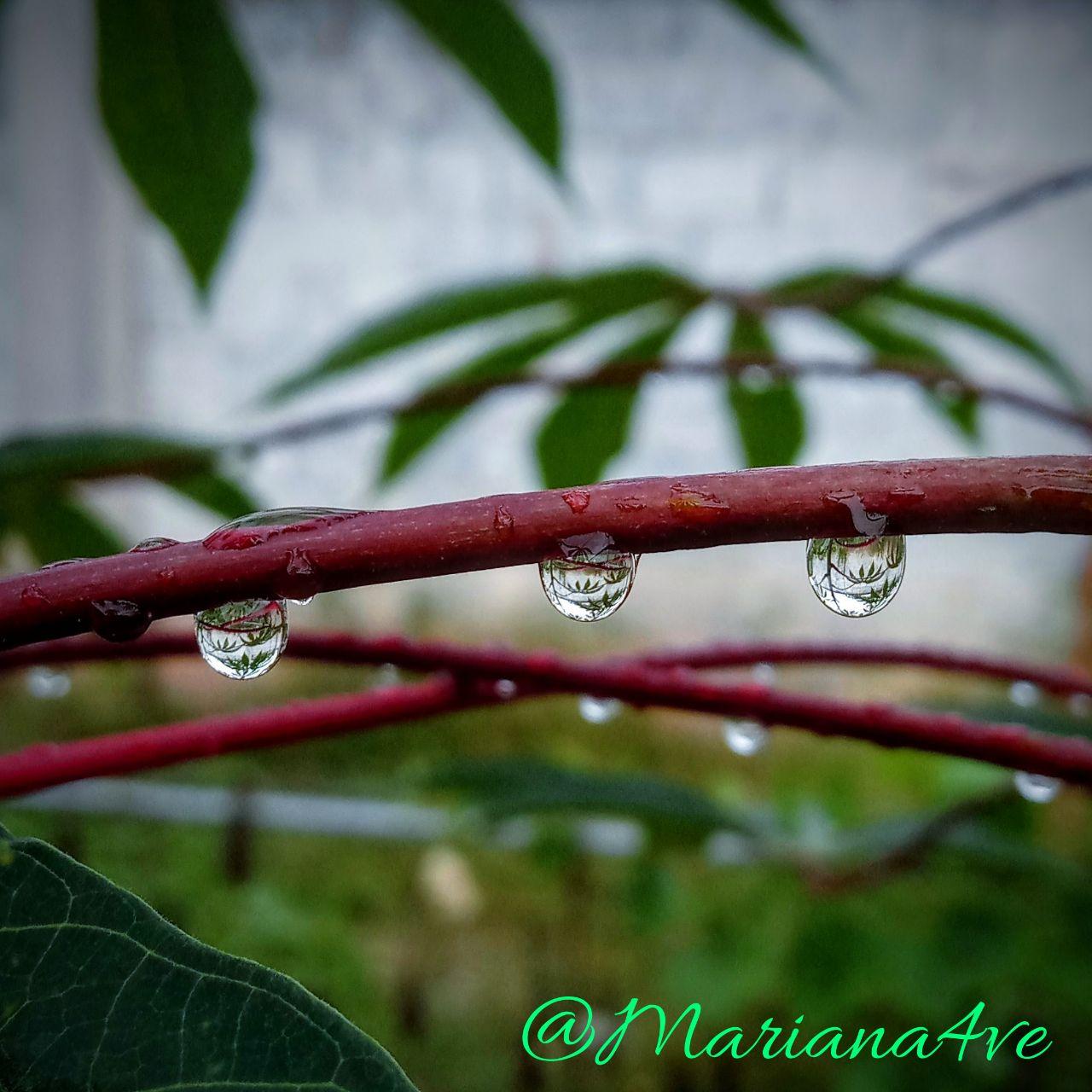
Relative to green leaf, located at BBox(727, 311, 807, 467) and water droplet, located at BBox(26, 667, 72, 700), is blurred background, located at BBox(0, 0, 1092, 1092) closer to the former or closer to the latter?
green leaf, located at BBox(727, 311, 807, 467)

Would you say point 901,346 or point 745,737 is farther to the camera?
point 901,346

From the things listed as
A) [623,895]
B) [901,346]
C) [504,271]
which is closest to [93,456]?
[901,346]

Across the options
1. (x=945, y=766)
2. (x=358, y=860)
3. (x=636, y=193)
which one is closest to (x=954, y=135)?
(x=636, y=193)

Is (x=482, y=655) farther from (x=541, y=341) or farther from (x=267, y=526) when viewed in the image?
(x=541, y=341)

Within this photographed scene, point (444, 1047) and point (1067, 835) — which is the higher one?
point (1067, 835)

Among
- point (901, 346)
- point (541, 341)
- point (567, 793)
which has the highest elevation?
point (901, 346)

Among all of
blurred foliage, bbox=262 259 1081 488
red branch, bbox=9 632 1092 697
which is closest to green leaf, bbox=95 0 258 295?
blurred foliage, bbox=262 259 1081 488

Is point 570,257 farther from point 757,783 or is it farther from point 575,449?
point 575,449
